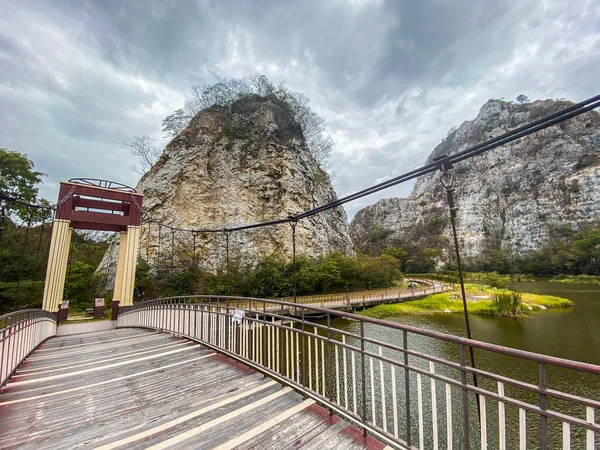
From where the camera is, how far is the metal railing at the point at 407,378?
1210mm

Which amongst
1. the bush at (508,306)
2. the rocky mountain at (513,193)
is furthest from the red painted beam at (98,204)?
the rocky mountain at (513,193)

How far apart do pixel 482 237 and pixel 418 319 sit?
41.6 m

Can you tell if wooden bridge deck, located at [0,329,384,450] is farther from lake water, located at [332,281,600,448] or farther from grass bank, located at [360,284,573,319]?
grass bank, located at [360,284,573,319]

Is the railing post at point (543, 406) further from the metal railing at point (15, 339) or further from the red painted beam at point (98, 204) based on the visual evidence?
the red painted beam at point (98, 204)

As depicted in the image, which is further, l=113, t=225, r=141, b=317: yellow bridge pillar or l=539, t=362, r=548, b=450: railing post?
l=113, t=225, r=141, b=317: yellow bridge pillar

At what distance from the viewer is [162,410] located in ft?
7.29

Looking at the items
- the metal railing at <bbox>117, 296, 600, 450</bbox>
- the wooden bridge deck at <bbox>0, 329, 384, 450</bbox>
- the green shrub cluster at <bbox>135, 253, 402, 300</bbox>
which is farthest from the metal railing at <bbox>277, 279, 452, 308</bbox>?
the wooden bridge deck at <bbox>0, 329, 384, 450</bbox>

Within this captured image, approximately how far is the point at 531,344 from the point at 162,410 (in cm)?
1205

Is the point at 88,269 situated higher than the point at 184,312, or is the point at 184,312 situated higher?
the point at 88,269

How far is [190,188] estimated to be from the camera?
18.8m

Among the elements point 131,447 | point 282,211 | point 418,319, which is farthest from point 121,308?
point 418,319

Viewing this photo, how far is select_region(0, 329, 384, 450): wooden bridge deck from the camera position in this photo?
183 centimetres

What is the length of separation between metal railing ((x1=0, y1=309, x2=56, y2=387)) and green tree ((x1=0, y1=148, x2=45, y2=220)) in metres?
16.2

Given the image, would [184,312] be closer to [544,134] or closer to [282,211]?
[282,211]
